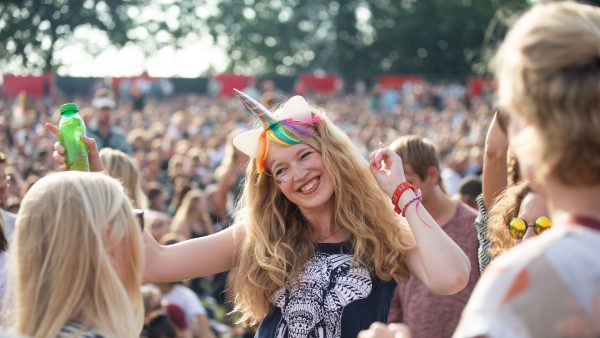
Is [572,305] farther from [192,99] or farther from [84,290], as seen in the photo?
[192,99]

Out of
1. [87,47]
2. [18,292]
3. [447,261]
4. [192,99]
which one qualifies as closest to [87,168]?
[18,292]

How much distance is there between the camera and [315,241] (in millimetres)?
3346

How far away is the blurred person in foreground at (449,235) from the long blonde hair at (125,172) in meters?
1.56

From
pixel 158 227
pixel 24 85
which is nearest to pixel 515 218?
pixel 158 227

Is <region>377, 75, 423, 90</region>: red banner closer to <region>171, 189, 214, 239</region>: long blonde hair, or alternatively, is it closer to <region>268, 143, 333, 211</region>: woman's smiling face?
<region>171, 189, 214, 239</region>: long blonde hair

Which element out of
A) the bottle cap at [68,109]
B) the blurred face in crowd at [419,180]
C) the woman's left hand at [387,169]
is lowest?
the blurred face in crowd at [419,180]

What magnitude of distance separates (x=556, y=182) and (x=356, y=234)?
5.39 ft

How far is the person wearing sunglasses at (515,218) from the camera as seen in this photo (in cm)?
307

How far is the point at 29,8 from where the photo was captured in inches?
1481

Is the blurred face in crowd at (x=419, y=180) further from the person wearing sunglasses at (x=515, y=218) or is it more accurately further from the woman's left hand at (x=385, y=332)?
the woman's left hand at (x=385, y=332)

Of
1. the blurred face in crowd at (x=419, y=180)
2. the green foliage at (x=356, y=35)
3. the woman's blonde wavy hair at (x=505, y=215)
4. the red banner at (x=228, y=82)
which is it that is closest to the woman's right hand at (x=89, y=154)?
the woman's blonde wavy hair at (x=505, y=215)

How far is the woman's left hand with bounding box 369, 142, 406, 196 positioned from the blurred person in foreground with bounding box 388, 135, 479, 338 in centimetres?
110

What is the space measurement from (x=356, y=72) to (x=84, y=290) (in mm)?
55125

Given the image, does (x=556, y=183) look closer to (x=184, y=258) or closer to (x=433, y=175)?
(x=184, y=258)
